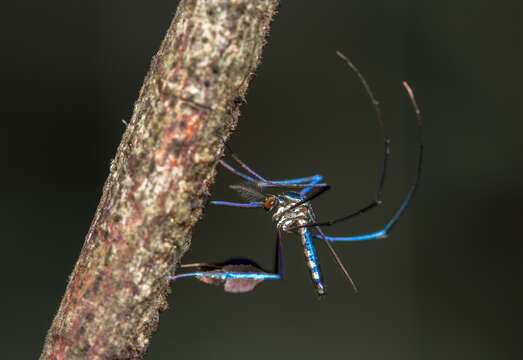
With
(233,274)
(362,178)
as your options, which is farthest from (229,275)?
(362,178)

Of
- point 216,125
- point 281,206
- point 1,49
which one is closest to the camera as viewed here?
point 216,125

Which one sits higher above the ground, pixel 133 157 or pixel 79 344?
pixel 133 157

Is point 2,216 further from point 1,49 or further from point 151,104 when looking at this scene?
point 151,104

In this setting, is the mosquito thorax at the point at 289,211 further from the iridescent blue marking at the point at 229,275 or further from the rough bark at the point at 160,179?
the rough bark at the point at 160,179

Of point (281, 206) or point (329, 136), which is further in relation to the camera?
point (329, 136)

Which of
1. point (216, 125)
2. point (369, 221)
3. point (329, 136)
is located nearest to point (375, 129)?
point (329, 136)

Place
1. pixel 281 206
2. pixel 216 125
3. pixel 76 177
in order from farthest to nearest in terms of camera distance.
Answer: pixel 76 177, pixel 281 206, pixel 216 125

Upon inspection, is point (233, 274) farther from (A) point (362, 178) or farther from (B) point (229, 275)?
(A) point (362, 178)
